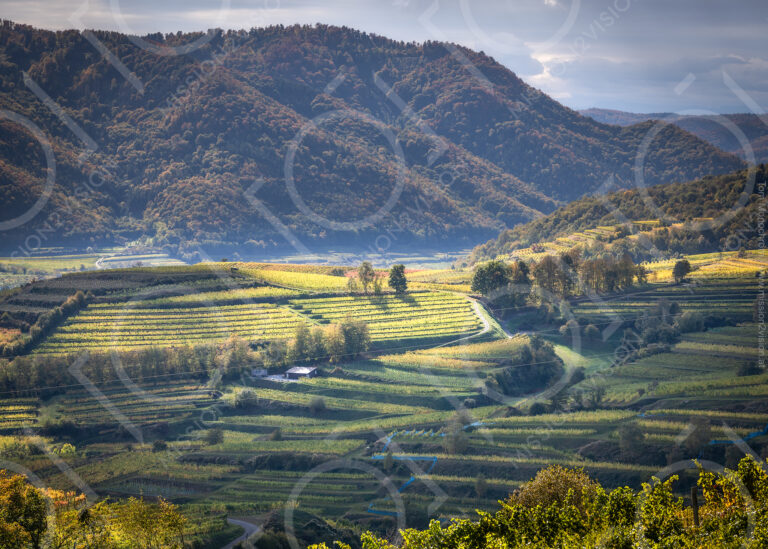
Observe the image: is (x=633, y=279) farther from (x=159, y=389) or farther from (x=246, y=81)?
(x=246, y=81)

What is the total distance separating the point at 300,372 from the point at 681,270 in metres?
41.4

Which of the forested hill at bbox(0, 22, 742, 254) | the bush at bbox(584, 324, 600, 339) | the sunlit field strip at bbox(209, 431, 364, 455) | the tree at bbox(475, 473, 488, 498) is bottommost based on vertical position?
the tree at bbox(475, 473, 488, 498)

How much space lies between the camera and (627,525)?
2402 cm

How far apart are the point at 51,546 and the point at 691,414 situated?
40.2 metres

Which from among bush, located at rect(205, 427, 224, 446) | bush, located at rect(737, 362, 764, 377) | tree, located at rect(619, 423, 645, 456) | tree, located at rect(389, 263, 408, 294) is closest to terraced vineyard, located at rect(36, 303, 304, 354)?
tree, located at rect(389, 263, 408, 294)

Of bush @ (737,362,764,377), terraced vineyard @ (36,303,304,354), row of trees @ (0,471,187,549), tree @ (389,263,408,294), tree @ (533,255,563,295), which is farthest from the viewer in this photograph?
tree @ (389,263,408,294)

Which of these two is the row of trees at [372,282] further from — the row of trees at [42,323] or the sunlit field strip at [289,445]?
the sunlit field strip at [289,445]

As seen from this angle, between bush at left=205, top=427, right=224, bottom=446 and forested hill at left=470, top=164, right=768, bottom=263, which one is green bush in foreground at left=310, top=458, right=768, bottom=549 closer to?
bush at left=205, top=427, right=224, bottom=446

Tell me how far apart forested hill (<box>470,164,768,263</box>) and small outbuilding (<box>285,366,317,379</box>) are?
46.9m

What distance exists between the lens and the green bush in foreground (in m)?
22.4

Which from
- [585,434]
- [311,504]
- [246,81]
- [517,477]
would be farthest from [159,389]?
[246,81]

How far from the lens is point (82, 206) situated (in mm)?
137875

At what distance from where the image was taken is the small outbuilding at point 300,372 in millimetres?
55969

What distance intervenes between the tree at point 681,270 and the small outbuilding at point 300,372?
39.9 meters
